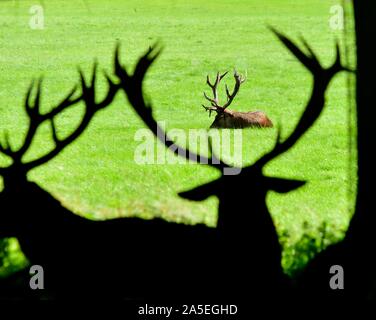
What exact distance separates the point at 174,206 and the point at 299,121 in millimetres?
1122

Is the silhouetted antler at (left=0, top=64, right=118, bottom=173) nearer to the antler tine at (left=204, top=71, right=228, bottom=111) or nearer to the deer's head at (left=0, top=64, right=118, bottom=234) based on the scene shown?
the deer's head at (left=0, top=64, right=118, bottom=234)

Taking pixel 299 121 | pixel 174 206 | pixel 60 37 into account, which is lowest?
pixel 174 206

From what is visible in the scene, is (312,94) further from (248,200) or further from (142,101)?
(142,101)

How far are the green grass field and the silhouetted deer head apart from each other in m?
0.08

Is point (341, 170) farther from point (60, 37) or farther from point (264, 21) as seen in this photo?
point (60, 37)

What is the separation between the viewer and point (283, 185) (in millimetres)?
4848

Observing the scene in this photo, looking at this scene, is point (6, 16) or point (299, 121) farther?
point (6, 16)

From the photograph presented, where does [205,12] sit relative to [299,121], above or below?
above

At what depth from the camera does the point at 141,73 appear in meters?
4.91

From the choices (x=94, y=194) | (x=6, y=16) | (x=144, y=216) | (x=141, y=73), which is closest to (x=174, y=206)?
(x=144, y=216)

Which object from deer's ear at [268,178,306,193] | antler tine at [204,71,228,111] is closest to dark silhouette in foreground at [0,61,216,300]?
deer's ear at [268,178,306,193]

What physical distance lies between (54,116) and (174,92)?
94 cm

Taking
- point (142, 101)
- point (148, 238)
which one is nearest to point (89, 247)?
point (148, 238)

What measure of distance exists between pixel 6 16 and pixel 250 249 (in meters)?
2.65
